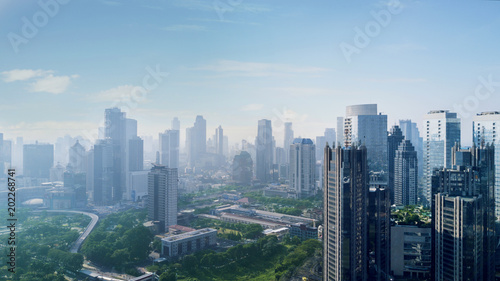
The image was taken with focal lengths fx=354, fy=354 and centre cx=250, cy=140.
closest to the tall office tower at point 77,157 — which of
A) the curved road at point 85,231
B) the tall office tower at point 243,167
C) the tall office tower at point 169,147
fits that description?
the curved road at point 85,231

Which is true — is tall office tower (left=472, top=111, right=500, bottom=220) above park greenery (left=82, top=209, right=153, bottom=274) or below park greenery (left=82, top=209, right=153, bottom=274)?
above

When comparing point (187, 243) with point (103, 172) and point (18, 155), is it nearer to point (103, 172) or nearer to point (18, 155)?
point (18, 155)

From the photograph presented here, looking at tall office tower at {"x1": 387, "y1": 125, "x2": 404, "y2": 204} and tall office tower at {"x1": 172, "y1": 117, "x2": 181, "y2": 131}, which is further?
tall office tower at {"x1": 172, "y1": 117, "x2": 181, "y2": 131}

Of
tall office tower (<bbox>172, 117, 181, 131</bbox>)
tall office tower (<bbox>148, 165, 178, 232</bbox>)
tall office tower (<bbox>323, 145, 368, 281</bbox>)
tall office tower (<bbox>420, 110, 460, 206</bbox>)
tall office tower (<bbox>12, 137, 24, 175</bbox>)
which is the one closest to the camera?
tall office tower (<bbox>323, 145, 368, 281</bbox>)

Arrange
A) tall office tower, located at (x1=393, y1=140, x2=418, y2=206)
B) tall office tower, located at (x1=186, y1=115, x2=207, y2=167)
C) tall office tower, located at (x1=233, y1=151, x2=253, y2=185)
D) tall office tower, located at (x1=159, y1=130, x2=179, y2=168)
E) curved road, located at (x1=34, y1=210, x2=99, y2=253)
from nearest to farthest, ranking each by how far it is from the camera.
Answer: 1. curved road, located at (x1=34, y1=210, x2=99, y2=253)
2. tall office tower, located at (x1=393, y1=140, x2=418, y2=206)
3. tall office tower, located at (x1=159, y1=130, x2=179, y2=168)
4. tall office tower, located at (x1=233, y1=151, x2=253, y2=185)
5. tall office tower, located at (x1=186, y1=115, x2=207, y2=167)

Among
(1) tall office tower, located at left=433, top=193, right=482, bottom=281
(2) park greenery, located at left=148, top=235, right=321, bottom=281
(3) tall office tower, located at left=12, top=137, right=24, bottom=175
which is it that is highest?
(3) tall office tower, located at left=12, top=137, right=24, bottom=175

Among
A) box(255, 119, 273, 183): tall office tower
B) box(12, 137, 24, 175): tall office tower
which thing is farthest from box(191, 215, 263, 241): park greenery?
box(255, 119, 273, 183): tall office tower

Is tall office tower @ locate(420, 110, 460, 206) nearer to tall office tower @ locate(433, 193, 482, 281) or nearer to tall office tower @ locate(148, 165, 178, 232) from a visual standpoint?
tall office tower @ locate(433, 193, 482, 281)
